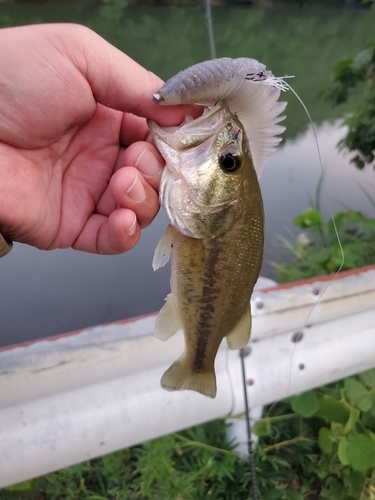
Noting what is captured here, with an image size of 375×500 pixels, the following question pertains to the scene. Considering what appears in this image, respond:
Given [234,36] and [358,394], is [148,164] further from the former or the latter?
[234,36]

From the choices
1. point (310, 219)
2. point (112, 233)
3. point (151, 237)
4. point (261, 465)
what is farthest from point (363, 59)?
point (261, 465)

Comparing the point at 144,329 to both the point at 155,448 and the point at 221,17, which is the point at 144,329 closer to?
the point at 155,448

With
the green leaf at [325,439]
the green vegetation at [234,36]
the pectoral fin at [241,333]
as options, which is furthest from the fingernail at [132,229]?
the green vegetation at [234,36]

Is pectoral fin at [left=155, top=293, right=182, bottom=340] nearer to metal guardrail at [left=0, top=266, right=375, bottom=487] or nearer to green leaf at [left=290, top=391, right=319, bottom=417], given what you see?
metal guardrail at [left=0, top=266, right=375, bottom=487]

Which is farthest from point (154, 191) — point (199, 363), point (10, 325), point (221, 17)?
point (221, 17)

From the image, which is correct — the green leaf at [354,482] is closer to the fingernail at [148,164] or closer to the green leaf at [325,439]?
the green leaf at [325,439]
